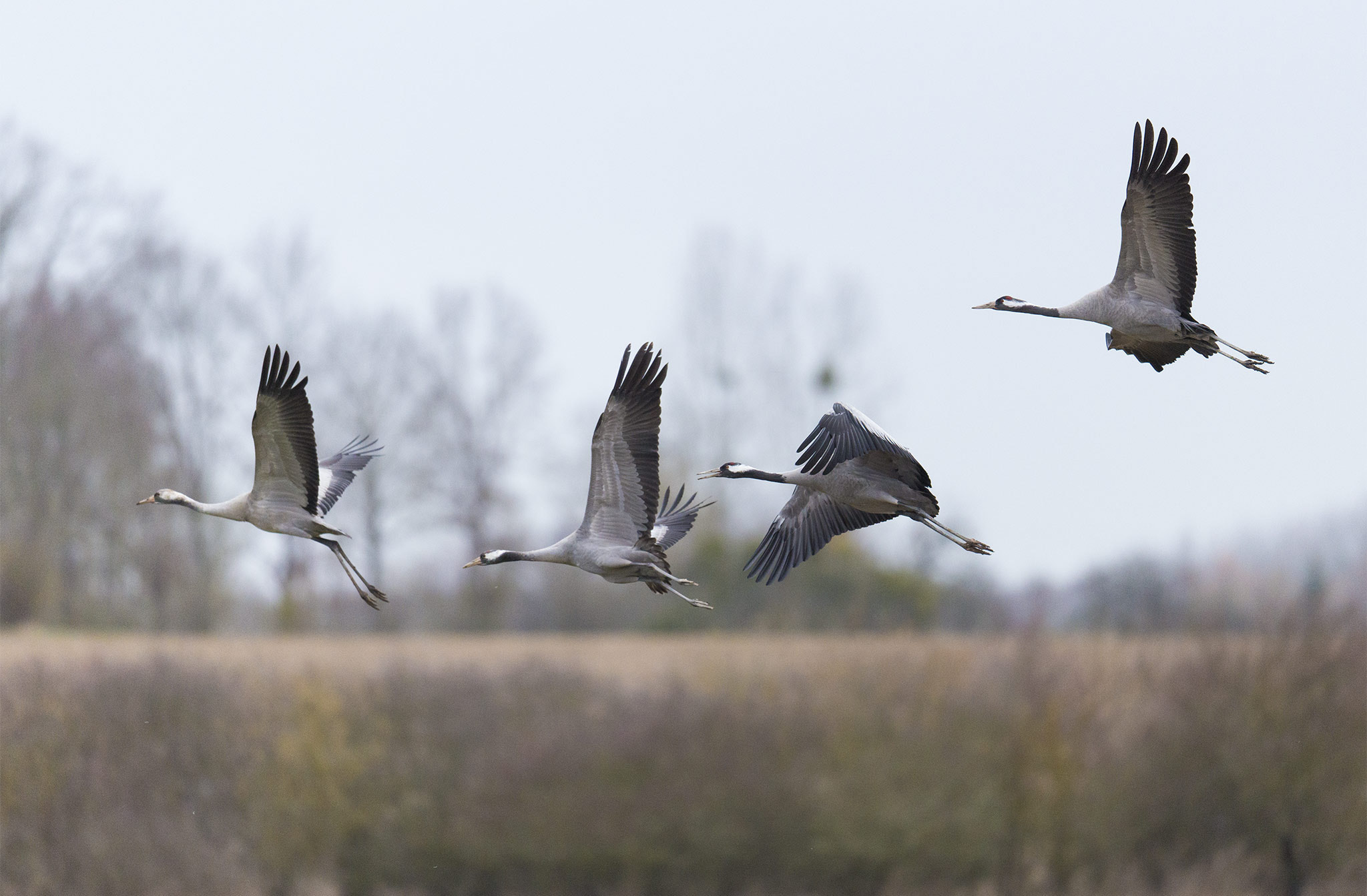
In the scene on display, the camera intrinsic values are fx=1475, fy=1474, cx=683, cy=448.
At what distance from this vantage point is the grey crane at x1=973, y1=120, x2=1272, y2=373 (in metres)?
6.05

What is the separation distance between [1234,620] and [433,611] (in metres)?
23.8

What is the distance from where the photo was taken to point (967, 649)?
132 feet

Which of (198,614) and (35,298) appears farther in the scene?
(198,614)

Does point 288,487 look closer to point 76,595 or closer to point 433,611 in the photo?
point 76,595

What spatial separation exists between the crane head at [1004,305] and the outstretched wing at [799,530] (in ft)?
7.20

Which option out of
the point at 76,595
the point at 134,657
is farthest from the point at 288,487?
the point at 76,595

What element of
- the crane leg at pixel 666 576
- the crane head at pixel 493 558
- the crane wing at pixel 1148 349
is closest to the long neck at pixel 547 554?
the crane head at pixel 493 558

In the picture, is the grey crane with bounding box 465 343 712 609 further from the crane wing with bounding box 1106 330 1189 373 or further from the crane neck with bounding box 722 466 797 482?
the crane wing with bounding box 1106 330 1189 373

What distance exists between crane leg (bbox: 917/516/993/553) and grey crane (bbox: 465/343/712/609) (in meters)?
1.13

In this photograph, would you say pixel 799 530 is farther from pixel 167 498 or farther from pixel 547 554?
pixel 167 498

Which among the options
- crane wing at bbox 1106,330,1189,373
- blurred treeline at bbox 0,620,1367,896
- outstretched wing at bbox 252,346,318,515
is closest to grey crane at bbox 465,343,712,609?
outstretched wing at bbox 252,346,318,515

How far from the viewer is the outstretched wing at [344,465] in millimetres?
7941

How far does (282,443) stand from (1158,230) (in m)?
3.87

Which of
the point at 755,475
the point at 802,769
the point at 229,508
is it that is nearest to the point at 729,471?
the point at 755,475
